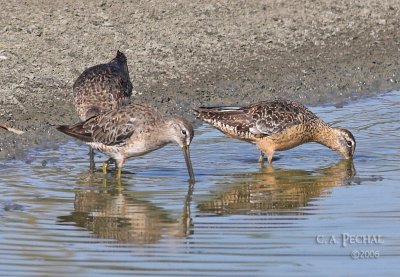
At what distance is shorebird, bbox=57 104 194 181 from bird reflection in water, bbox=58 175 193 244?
1.75ft

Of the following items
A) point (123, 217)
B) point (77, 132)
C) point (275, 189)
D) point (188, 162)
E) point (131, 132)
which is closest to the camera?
point (123, 217)

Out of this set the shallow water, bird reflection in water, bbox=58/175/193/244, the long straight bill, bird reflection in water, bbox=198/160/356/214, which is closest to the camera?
the shallow water

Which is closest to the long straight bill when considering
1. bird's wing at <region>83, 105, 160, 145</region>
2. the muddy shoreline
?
bird's wing at <region>83, 105, 160, 145</region>

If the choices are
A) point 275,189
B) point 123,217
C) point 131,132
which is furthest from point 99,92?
point 123,217

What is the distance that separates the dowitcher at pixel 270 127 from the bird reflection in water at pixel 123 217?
1.70 meters

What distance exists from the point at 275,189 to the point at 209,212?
1.20m

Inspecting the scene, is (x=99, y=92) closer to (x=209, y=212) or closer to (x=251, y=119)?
(x=251, y=119)

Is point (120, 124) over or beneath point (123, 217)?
over

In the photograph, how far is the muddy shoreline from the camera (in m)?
14.0

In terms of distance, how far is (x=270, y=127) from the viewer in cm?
1239

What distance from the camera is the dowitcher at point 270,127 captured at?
12.3m

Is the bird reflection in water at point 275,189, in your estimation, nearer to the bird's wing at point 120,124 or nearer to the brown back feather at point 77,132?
the bird's wing at point 120,124

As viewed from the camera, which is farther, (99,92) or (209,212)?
(99,92)

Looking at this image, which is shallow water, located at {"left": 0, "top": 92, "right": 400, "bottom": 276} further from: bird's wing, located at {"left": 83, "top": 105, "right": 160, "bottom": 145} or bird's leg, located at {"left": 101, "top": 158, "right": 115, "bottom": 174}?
bird's wing, located at {"left": 83, "top": 105, "right": 160, "bottom": 145}
